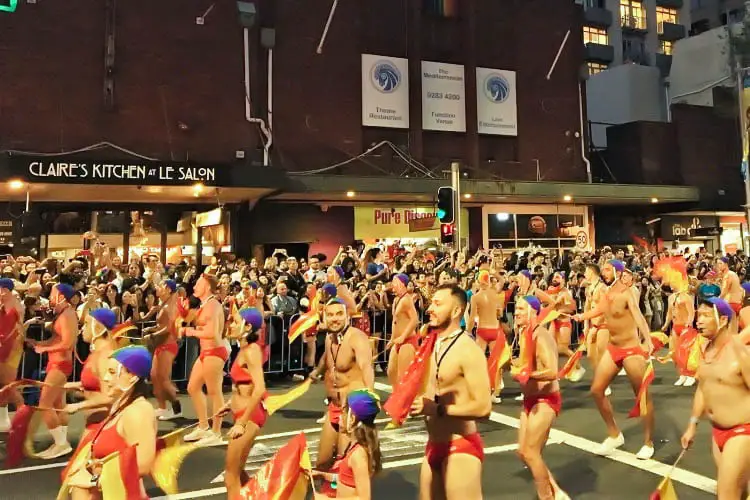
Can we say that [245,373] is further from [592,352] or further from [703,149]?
[703,149]

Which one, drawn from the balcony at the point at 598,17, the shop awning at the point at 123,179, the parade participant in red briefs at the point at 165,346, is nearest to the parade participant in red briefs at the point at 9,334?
the parade participant in red briefs at the point at 165,346

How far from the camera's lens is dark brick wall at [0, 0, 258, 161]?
17.8m

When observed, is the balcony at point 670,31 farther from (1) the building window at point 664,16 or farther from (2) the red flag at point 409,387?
(2) the red flag at point 409,387

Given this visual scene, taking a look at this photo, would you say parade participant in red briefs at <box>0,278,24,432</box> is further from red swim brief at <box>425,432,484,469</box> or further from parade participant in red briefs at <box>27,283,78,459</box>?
red swim brief at <box>425,432,484,469</box>

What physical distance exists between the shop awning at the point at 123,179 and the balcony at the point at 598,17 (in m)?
33.1

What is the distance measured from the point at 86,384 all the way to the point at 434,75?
1984 centimetres

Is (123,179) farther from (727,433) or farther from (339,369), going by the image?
(727,433)

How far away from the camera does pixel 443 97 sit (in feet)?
76.0

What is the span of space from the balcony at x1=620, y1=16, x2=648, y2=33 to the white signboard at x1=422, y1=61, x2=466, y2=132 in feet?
89.3

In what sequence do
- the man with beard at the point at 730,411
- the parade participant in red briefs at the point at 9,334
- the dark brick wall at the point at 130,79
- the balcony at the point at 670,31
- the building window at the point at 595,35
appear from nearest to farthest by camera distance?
the man with beard at the point at 730,411, the parade participant in red briefs at the point at 9,334, the dark brick wall at the point at 130,79, the building window at the point at 595,35, the balcony at the point at 670,31

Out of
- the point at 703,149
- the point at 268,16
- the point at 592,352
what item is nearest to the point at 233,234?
the point at 268,16

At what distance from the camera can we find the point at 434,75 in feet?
75.6

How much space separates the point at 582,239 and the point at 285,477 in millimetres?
22630

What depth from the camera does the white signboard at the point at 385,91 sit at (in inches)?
867
